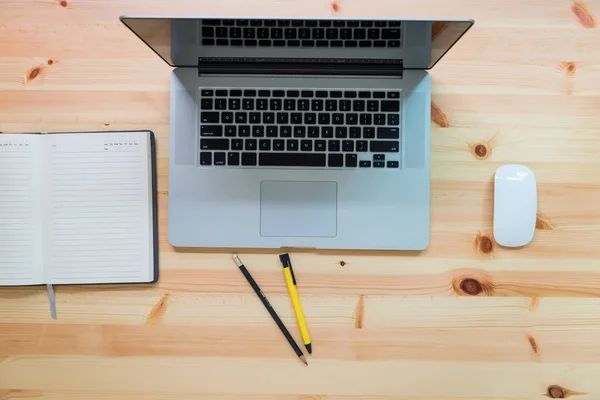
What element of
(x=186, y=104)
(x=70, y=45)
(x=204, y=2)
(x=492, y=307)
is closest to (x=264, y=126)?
(x=186, y=104)

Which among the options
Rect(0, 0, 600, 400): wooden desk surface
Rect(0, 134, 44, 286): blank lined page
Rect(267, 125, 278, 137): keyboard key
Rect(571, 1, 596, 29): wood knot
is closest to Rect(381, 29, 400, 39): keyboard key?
Rect(0, 0, 600, 400): wooden desk surface

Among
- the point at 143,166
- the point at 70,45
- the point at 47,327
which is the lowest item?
the point at 47,327

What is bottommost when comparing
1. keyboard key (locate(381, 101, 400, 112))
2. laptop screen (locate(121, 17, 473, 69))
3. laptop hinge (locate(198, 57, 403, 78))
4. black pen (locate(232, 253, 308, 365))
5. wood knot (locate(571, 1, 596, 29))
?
black pen (locate(232, 253, 308, 365))

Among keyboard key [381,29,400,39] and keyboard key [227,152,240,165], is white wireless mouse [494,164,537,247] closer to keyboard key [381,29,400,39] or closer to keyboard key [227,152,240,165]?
keyboard key [381,29,400,39]

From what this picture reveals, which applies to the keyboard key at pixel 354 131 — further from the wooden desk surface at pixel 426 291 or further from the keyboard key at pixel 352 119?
the wooden desk surface at pixel 426 291

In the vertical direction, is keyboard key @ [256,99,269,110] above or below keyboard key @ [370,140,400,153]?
above

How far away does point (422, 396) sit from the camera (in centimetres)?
75

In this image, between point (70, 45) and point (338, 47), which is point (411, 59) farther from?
point (70, 45)

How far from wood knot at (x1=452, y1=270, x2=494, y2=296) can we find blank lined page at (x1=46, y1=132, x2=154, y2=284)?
1.70 ft

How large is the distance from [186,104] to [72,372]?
1.62ft

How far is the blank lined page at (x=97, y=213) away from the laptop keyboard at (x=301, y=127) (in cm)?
14

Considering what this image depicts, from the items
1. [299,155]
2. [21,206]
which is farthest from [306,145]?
[21,206]

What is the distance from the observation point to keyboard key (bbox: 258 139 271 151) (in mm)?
733

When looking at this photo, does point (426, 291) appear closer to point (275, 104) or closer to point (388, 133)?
point (388, 133)
